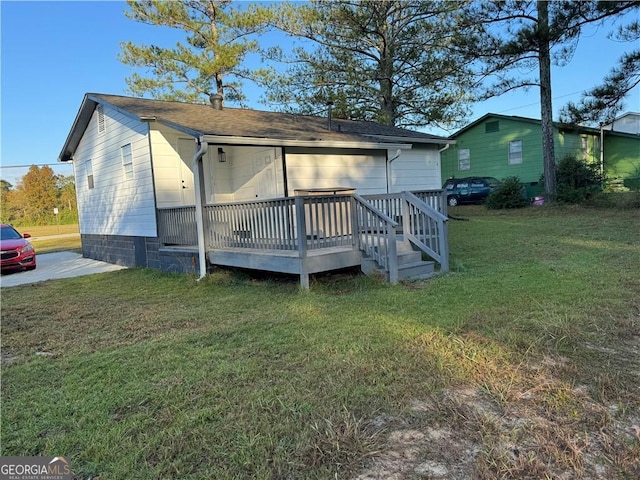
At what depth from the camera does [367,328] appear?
4164 mm

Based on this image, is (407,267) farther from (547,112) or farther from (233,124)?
(547,112)

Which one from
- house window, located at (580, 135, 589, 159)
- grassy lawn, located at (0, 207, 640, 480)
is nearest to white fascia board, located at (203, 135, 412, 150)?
grassy lawn, located at (0, 207, 640, 480)

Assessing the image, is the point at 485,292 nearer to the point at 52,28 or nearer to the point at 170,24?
the point at 52,28

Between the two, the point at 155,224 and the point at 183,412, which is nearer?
the point at 183,412

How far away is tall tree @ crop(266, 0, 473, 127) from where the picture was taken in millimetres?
17016

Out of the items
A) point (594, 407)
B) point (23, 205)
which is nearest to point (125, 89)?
point (594, 407)

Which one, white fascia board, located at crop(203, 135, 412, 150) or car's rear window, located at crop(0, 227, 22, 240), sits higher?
white fascia board, located at crop(203, 135, 412, 150)

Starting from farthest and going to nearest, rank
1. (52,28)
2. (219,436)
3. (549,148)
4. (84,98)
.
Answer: (549,148), (84,98), (52,28), (219,436)

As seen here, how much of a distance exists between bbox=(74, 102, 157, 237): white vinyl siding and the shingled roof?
1.02 ft

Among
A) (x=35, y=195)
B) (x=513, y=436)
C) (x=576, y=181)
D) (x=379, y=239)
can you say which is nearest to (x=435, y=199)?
(x=379, y=239)

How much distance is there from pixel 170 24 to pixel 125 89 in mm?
3413

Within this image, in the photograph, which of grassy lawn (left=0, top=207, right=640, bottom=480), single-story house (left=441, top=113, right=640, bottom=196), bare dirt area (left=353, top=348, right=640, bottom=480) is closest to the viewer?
bare dirt area (left=353, top=348, right=640, bottom=480)

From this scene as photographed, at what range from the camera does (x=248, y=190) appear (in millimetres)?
10125

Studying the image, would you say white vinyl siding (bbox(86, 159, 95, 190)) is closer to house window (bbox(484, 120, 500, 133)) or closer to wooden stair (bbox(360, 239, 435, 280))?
wooden stair (bbox(360, 239, 435, 280))
